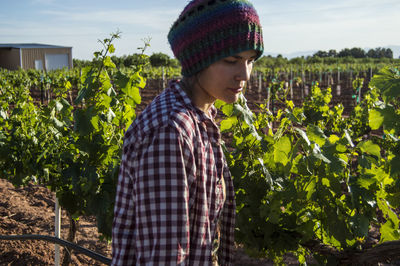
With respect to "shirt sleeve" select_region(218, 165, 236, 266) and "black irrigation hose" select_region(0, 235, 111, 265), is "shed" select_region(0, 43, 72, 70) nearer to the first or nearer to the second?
"black irrigation hose" select_region(0, 235, 111, 265)

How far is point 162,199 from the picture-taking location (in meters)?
1.07

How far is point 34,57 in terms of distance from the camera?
49281 millimetres

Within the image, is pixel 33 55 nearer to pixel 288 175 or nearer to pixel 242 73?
pixel 288 175

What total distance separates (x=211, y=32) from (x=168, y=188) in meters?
0.50

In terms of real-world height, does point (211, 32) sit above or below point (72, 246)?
above

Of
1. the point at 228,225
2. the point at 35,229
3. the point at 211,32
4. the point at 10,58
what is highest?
the point at 10,58

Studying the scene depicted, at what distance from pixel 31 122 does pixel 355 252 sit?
3361 millimetres

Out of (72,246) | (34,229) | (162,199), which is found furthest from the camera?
(34,229)

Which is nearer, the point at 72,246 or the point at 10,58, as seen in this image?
the point at 72,246

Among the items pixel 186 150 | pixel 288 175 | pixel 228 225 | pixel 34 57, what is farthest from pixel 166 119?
pixel 34 57

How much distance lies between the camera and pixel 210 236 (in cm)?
126

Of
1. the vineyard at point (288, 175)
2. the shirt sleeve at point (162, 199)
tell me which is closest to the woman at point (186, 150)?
the shirt sleeve at point (162, 199)

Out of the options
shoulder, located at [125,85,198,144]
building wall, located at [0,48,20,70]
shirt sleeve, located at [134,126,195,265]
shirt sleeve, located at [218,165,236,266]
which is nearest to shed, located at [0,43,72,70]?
building wall, located at [0,48,20,70]

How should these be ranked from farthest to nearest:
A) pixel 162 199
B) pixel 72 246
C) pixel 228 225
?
pixel 72 246
pixel 228 225
pixel 162 199
